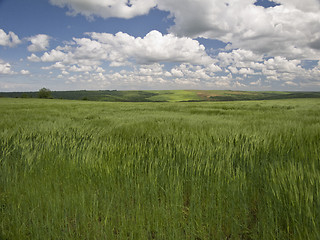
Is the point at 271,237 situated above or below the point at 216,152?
below

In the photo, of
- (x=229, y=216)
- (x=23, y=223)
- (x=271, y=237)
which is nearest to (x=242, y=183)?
(x=229, y=216)

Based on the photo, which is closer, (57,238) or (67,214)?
(57,238)

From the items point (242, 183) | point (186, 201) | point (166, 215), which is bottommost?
point (186, 201)

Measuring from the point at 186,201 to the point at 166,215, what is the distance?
53 cm

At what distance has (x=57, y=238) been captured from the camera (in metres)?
1.48

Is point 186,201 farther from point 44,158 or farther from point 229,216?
point 44,158

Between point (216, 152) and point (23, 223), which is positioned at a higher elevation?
point (216, 152)

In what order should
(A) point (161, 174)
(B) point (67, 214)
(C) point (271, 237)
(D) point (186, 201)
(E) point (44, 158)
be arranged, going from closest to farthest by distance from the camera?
(C) point (271, 237)
(B) point (67, 214)
(D) point (186, 201)
(A) point (161, 174)
(E) point (44, 158)

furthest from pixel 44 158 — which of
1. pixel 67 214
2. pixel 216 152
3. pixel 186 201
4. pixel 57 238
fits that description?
pixel 216 152

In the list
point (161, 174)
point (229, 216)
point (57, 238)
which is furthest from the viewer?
point (161, 174)

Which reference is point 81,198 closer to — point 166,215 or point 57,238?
point 57,238

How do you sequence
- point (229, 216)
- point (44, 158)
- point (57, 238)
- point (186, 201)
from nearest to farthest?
point (57, 238), point (229, 216), point (186, 201), point (44, 158)

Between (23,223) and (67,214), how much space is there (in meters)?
0.34

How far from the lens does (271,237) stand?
137cm
